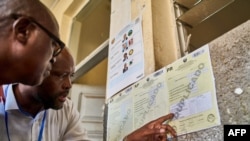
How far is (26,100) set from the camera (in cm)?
113

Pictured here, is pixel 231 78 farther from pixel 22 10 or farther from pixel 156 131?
pixel 22 10

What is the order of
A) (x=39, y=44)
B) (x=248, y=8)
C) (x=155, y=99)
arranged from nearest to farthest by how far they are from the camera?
(x=39, y=44) → (x=155, y=99) → (x=248, y=8)

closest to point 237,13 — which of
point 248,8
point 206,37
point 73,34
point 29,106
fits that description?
point 248,8

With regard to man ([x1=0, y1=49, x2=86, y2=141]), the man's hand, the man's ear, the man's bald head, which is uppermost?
the man's bald head

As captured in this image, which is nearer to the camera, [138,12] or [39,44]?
[39,44]

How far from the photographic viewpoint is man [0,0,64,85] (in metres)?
0.62

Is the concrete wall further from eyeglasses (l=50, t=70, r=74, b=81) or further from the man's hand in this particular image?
eyeglasses (l=50, t=70, r=74, b=81)

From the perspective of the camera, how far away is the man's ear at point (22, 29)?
628 millimetres

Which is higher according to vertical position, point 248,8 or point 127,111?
point 248,8

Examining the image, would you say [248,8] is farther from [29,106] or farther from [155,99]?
[29,106]

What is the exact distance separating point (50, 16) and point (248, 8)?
893 millimetres

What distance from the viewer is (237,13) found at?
1.21 m

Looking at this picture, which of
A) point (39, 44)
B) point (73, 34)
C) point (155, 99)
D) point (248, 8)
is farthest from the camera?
point (73, 34)

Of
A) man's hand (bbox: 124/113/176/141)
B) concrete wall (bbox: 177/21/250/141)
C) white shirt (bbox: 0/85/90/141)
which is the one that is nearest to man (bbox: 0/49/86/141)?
white shirt (bbox: 0/85/90/141)
